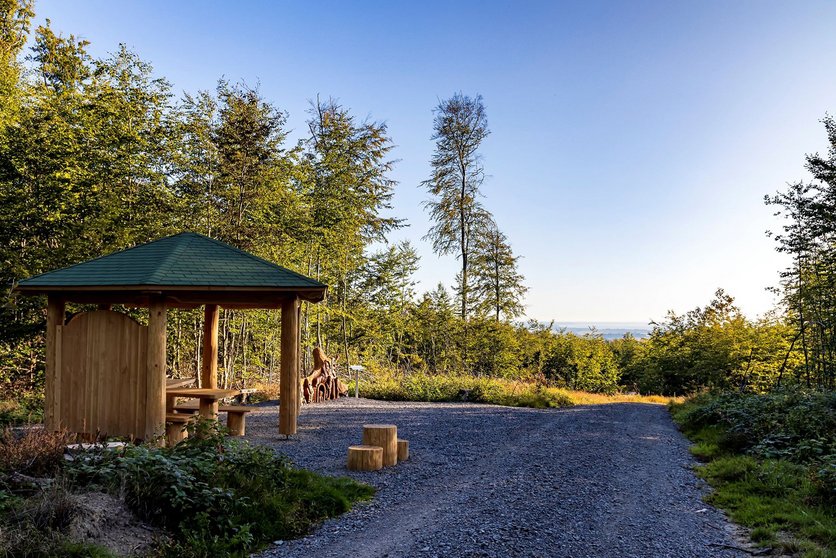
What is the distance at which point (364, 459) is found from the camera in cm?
591

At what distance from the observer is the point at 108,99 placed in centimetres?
983

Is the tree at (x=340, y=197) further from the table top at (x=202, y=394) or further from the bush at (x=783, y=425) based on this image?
the bush at (x=783, y=425)

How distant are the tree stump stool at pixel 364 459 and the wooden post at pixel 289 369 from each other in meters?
1.73

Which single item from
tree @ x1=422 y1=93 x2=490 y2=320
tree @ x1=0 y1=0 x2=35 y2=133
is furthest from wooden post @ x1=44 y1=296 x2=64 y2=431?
tree @ x1=422 y1=93 x2=490 y2=320

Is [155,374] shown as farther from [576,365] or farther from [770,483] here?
[576,365]

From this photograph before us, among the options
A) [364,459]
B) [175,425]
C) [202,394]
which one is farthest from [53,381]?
[364,459]

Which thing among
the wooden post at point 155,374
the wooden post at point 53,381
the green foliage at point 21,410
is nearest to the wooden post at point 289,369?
the wooden post at point 155,374

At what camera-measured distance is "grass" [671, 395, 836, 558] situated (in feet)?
13.0

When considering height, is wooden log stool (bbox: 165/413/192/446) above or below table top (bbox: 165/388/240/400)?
below

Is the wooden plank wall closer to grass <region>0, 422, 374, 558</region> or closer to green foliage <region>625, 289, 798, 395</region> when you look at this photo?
grass <region>0, 422, 374, 558</region>

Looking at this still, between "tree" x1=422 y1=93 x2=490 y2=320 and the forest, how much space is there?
5 centimetres

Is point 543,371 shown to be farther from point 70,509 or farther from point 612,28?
point 70,509

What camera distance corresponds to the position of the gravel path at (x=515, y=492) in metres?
3.80

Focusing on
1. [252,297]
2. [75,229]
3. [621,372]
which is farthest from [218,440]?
[621,372]
